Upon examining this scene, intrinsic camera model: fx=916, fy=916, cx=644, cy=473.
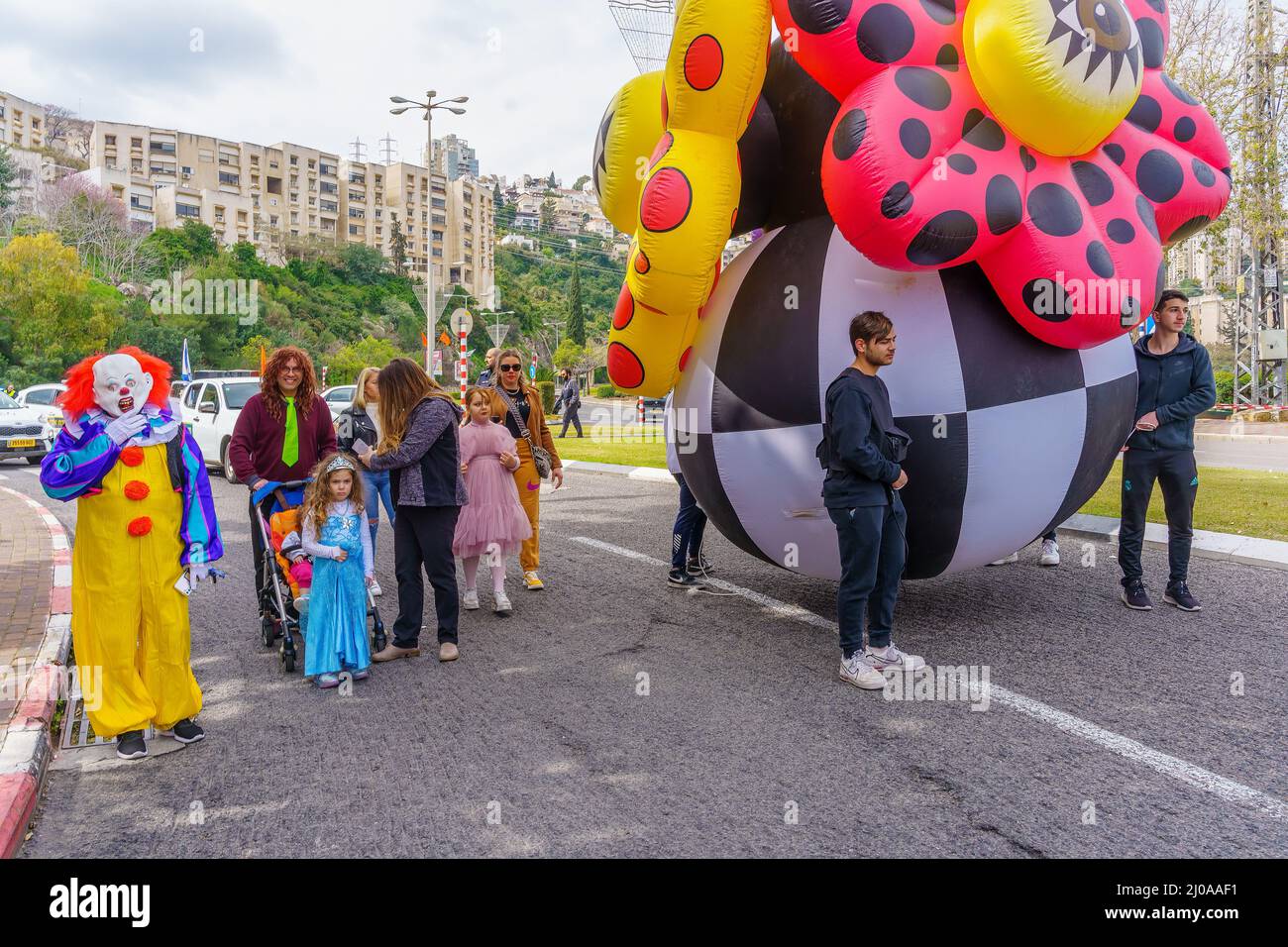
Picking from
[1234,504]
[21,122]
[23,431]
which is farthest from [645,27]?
[21,122]

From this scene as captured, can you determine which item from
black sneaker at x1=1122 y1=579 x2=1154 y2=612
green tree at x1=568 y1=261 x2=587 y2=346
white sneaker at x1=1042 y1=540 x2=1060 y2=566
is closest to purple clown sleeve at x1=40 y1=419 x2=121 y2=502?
black sneaker at x1=1122 y1=579 x2=1154 y2=612

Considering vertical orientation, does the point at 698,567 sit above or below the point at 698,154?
below

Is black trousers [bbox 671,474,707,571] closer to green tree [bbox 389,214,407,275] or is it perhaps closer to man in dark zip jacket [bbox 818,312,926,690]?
man in dark zip jacket [bbox 818,312,926,690]

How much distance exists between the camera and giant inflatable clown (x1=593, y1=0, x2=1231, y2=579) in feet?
14.9

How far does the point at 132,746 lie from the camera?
4277 mm

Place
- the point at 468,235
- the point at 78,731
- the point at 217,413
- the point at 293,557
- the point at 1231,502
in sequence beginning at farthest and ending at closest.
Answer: the point at 468,235 < the point at 217,413 < the point at 1231,502 < the point at 293,557 < the point at 78,731

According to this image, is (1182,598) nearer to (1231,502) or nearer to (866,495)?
(866,495)

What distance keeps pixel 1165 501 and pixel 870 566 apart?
273 cm

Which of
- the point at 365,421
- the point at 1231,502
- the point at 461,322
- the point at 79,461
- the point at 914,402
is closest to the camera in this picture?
the point at 79,461

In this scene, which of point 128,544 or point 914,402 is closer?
point 128,544

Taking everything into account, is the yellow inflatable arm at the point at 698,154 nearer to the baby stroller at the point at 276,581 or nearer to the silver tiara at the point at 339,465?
the silver tiara at the point at 339,465

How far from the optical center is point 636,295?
5.47 meters
